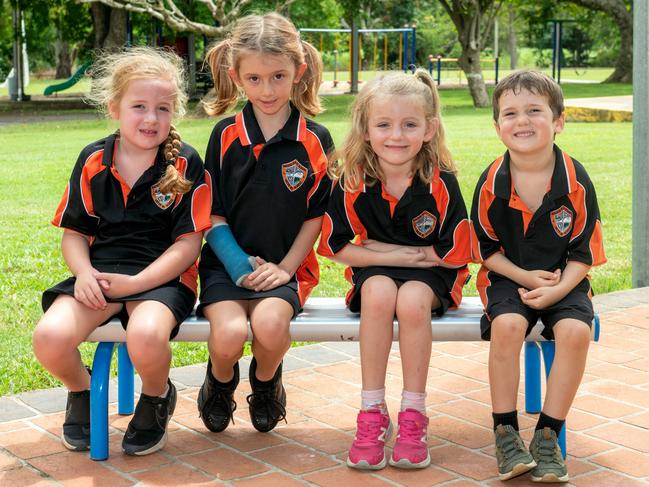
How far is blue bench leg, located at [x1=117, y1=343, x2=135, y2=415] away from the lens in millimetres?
3648

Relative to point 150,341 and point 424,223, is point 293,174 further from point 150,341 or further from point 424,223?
point 150,341

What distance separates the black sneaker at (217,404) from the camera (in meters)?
3.49

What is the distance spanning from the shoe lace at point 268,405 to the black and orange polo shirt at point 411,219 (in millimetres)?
472

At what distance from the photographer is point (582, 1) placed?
93.8 ft

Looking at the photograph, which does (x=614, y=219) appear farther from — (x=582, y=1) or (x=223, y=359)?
(x=582, y=1)

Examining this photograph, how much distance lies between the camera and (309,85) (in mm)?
3729

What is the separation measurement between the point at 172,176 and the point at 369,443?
111 centimetres

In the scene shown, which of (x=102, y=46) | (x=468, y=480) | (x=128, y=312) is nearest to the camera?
(x=468, y=480)

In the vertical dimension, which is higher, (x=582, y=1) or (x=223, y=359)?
(x=582, y=1)

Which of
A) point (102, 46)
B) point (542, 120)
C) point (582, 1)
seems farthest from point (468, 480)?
point (582, 1)

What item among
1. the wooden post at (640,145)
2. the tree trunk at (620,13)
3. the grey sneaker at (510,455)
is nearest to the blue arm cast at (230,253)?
the grey sneaker at (510,455)

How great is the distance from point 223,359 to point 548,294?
109cm

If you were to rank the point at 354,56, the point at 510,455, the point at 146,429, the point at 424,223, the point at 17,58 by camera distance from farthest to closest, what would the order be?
the point at 354,56
the point at 17,58
the point at 424,223
the point at 146,429
the point at 510,455

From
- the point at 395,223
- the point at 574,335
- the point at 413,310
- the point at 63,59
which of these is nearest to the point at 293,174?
the point at 395,223
